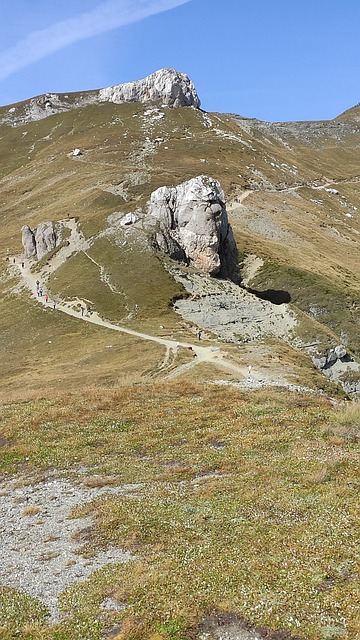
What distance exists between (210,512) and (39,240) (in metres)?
107

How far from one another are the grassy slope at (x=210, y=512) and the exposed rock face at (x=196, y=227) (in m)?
63.4

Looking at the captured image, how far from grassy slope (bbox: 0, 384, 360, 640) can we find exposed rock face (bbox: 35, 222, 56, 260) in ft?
273

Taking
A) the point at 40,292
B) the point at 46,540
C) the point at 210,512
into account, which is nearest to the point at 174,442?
the point at 210,512

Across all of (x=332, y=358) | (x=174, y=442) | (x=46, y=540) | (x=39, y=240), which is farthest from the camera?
(x=39, y=240)

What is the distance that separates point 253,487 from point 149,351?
1644 inches

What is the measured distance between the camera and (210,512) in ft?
69.9

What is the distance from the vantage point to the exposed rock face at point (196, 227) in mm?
99562

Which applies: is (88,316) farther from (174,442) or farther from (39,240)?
(174,442)

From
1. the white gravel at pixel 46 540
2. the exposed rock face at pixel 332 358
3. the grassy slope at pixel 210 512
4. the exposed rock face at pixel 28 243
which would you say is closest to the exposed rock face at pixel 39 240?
the exposed rock face at pixel 28 243

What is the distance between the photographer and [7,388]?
6078cm

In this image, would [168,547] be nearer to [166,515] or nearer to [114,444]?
[166,515]

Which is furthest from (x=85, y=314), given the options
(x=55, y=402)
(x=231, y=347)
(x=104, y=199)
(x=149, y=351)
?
(x=104, y=199)

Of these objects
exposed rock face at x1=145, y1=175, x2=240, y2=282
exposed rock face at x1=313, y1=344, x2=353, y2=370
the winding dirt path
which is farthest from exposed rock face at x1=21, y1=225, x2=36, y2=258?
exposed rock face at x1=313, y1=344, x2=353, y2=370

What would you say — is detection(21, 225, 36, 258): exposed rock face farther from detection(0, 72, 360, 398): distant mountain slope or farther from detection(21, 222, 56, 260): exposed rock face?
detection(0, 72, 360, 398): distant mountain slope
